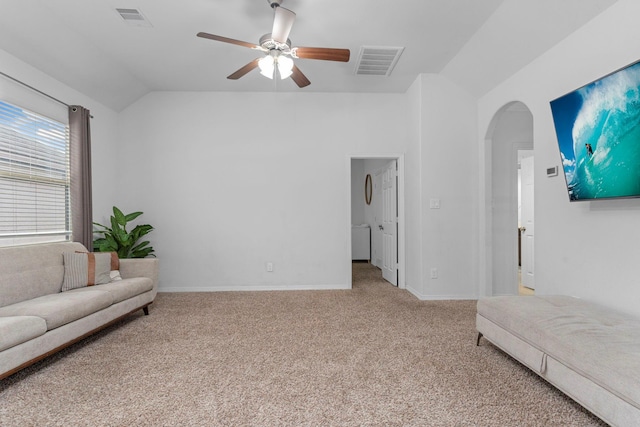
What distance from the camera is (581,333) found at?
1.86 metres

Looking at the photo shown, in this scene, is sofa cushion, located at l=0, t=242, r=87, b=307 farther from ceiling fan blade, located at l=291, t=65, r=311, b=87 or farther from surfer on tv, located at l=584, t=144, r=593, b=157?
surfer on tv, located at l=584, t=144, r=593, b=157

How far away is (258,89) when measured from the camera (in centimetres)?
475

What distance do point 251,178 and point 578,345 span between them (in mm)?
4069

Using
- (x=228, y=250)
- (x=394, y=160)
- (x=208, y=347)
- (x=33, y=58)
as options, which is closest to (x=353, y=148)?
(x=394, y=160)

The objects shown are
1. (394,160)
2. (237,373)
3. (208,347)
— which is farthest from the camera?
(394,160)

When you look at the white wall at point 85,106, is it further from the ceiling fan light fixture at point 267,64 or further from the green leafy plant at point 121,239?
the ceiling fan light fixture at point 267,64

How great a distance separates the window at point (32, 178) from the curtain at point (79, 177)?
5.2 inches

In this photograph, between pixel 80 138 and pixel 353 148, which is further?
pixel 353 148

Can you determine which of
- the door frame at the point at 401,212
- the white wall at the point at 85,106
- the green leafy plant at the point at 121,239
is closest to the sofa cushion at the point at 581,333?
the door frame at the point at 401,212

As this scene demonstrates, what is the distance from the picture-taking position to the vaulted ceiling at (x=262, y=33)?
2.82 metres

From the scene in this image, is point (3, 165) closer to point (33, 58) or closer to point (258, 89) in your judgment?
point (33, 58)

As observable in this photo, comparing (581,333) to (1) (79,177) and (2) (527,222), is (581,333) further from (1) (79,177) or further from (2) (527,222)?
(1) (79,177)

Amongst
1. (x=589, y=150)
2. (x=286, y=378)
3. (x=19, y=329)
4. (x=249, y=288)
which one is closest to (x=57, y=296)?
(x=19, y=329)

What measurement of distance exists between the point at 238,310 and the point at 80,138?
2644 millimetres
